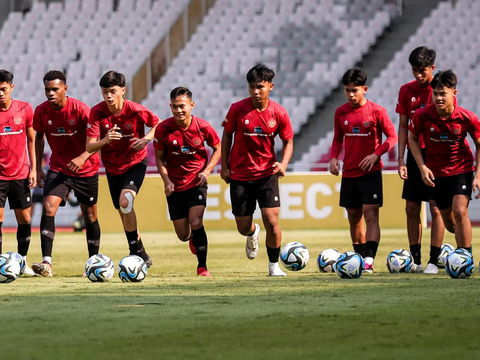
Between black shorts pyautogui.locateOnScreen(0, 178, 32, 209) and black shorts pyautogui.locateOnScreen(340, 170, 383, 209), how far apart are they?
3.43 m

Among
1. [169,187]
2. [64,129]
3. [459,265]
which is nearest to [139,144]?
[169,187]

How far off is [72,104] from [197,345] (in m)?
5.45

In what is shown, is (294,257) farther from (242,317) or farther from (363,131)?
(242,317)

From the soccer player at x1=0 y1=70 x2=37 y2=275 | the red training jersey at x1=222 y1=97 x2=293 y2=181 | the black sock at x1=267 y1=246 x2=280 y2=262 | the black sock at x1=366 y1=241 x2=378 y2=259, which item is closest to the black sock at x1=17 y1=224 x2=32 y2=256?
the soccer player at x1=0 y1=70 x2=37 y2=275

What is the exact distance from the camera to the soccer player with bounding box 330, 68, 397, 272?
9.07m

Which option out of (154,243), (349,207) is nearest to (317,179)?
(154,243)

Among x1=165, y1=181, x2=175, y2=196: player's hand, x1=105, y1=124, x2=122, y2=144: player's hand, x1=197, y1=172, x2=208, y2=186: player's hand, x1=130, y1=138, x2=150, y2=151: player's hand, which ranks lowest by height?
x1=165, y1=181, x2=175, y2=196: player's hand

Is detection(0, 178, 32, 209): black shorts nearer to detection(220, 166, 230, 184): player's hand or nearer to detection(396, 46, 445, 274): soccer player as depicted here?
detection(220, 166, 230, 184): player's hand

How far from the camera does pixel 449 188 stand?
878 cm

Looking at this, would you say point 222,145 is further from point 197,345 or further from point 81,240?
point 81,240

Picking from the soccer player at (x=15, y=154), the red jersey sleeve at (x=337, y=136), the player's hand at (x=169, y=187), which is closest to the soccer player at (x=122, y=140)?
the player's hand at (x=169, y=187)

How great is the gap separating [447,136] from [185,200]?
2755 mm

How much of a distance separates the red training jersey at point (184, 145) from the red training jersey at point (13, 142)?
1.56 m

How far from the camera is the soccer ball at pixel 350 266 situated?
8195 millimetres
